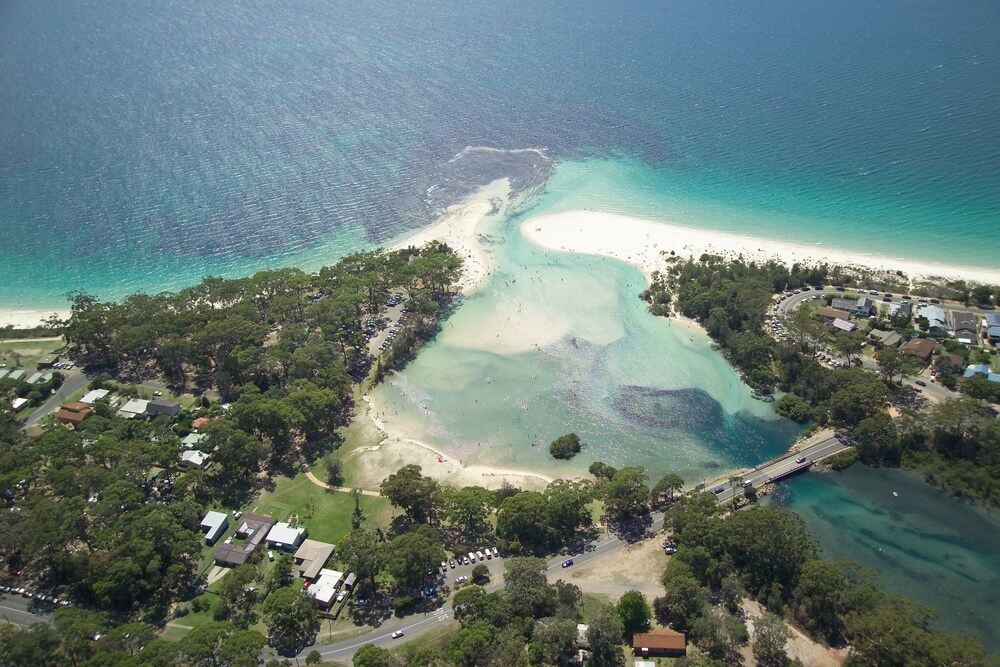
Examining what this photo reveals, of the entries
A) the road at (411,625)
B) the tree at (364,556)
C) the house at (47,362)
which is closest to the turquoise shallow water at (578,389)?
the road at (411,625)

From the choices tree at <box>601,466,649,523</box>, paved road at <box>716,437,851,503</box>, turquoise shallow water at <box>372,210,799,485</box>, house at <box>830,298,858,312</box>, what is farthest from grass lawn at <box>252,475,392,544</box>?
house at <box>830,298,858,312</box>

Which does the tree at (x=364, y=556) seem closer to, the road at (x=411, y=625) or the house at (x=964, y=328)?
the road at (x=411, y=625)

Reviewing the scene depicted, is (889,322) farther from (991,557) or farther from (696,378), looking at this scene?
(991,557)

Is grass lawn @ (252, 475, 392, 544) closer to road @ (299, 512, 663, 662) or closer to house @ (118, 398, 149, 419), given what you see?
road @ (299, 512, 663, 662)

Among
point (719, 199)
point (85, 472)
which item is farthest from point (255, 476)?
point (719, 199)

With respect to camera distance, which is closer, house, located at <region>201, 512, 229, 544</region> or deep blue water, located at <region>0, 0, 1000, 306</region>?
house, located at <region>201, 512, 229, 544</region>
